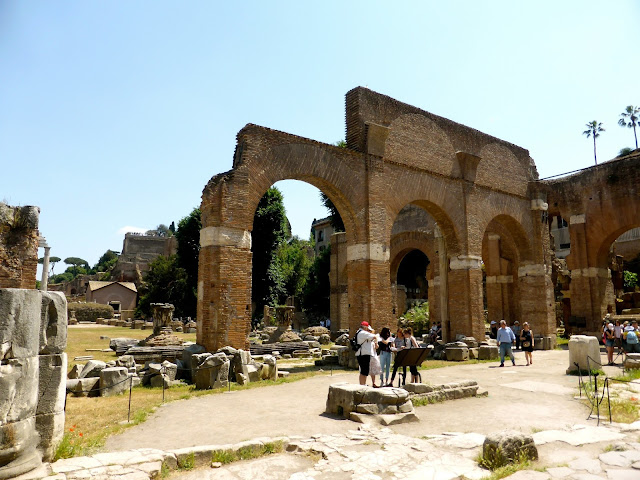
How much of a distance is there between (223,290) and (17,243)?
5299mm

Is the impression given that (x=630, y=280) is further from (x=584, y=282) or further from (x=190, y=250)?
(x=190, y=250)

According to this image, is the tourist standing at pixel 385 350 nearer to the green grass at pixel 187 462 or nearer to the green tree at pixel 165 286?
the green grass at pixel 187 462

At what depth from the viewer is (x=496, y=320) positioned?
22.2m

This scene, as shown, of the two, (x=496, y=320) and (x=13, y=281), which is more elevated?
(x=13, y=281)

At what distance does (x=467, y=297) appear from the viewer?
1631 centimetres

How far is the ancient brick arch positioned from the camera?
18719mm

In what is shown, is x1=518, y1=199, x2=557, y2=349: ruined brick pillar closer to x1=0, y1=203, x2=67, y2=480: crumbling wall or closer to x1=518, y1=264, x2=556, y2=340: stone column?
x1=518, y1=264, x2=556, y2=340: stone column

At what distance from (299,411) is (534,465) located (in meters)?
3.48

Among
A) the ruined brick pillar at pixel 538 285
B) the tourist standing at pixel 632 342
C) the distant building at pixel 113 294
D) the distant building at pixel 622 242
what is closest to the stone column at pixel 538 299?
the ruined brick pillar at pixel 538 285

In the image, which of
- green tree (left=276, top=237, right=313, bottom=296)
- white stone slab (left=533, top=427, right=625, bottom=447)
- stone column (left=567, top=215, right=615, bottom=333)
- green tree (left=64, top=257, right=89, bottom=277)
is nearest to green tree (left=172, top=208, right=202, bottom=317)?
green tree (left=276, top=237, right=313, bottom=296)

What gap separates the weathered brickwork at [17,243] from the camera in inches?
446

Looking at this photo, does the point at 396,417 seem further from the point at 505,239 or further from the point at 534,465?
the point at 505,239

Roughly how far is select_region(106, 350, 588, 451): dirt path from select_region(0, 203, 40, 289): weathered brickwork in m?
6.74

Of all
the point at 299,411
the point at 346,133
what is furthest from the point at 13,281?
the point at 346,133
